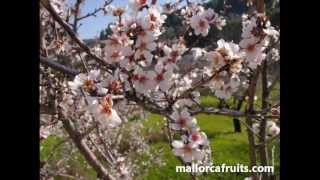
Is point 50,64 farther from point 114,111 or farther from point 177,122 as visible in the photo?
point 177,122

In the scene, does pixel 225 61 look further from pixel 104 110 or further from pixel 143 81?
pixel 104 110

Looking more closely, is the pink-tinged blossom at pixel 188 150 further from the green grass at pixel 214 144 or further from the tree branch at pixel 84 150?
the green grass at pixel 214 144

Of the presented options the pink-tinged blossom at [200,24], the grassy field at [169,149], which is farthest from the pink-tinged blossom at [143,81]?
the grassy field at [169,149]

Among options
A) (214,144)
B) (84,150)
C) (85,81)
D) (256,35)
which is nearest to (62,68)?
(85,81)

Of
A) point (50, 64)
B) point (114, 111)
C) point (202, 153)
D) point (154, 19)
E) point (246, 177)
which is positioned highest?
point (154, 19)

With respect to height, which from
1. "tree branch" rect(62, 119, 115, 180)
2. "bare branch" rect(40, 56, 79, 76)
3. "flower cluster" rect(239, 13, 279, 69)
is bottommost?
"tree branch" rect(62, 119, 115, 180)

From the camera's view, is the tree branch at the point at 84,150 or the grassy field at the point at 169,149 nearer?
the tree branch at the point at 84,150

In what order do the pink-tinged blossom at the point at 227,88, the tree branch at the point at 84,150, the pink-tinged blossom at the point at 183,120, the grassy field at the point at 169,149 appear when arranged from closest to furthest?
the pink-tinged blossom at the point at 183,120
the pink-tinged blossom at the point at 227,88
the tree branch at the point at 84,150
the grassy field at the point at 169,149

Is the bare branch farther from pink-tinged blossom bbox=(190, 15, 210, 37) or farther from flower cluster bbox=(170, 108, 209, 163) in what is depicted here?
pink-tinged blossom bbox=(190, 15, 210, 37)

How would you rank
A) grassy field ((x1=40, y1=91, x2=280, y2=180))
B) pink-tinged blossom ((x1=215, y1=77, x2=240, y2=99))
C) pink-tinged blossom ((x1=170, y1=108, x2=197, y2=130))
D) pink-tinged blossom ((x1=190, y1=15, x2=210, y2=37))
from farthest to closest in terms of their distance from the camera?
1. grassy field ((x1=40, y1=91, x2=280, y2=180))
2. pink-tinged blossom ((x1=190, y1=15, x2=210, y2=37))
3. pink-tinged blossom ((x1=215, y1=77, x2=240, y2=99))
4. pink-tinged blossom ((x1=170, y1=108, x2=197, y2=130))

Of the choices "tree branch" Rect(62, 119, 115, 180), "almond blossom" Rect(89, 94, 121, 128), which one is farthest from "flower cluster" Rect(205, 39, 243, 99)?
"tree branch" Rect(62, 119, 115, 180)
